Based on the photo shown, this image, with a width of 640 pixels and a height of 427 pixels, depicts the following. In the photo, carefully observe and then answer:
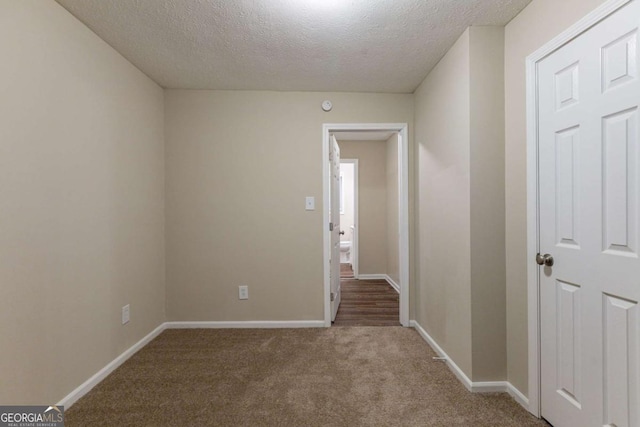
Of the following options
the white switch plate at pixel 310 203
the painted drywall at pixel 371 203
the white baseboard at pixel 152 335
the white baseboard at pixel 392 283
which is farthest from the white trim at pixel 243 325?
the painted drywall at pixel 371 203

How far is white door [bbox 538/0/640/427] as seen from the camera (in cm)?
123

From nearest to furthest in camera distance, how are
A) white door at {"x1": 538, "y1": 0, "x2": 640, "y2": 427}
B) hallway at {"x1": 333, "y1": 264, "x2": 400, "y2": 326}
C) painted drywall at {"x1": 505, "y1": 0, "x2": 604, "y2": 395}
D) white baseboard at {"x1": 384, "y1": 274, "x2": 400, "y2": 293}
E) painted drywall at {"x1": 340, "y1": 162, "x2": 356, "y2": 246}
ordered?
white door at {"x1": 538, "y1": 0, "x2": 640, "y2": 427}
painted drywall at {"x1": 505, "y1": 0, "x2": 604, "y2": 395}
hallway at {"x1": 333, "y1": 264, "x2": 400, "y2": 326}
white baseboard at {"x1": 384, "y1": 274, "x2": 400, "y2": 293}
painted drywall at {"x1": 340, "y1": 162, "x2": 356, "y2": 246}

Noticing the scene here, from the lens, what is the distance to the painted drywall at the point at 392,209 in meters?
4.56

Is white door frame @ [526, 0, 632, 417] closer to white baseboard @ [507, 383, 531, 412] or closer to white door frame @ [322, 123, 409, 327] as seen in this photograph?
white baseboard @ [507, 383, 531, 412]

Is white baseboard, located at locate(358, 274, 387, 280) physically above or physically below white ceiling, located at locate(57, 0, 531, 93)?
below

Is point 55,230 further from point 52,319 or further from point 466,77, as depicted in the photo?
point 466,77

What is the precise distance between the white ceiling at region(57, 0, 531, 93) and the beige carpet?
2.27m

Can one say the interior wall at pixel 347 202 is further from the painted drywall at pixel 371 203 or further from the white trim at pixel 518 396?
the white trim at pixel 518 396

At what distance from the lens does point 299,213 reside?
307 centimetres

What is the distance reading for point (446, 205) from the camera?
235 cm

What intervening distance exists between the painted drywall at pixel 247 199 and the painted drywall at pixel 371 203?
2199 millimetres

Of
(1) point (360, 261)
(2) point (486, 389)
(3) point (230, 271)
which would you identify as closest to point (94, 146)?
(3) point (230, 271)

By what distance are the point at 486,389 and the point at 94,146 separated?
2.94m

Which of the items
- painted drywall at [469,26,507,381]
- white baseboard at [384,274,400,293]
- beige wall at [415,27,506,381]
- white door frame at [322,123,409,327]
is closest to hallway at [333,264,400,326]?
white baseboard at [384,274,400,293]
